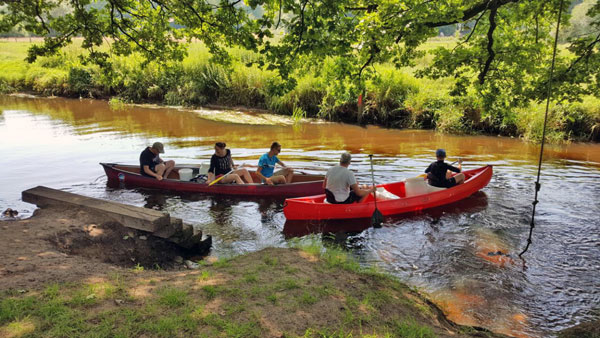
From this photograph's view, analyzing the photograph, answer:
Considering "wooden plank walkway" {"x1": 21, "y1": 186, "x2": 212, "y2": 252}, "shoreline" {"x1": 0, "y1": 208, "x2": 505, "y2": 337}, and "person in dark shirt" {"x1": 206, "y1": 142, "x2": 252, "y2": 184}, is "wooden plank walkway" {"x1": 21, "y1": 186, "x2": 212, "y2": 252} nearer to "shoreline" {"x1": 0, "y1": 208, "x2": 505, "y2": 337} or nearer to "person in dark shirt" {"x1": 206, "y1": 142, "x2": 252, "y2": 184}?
"shoreline" {"x1": 0, "y1": 208, "x2": 505, "y2": 337}

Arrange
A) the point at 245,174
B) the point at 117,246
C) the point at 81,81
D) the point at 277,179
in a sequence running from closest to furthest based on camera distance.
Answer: the point at 117,246
the point at 277,179
the point at 245,174
the point at 81,81

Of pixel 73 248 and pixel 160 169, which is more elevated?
pixel 160 169

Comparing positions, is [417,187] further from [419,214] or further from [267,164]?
[267,164]

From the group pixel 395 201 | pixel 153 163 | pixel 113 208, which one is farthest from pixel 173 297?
pixel 153 163

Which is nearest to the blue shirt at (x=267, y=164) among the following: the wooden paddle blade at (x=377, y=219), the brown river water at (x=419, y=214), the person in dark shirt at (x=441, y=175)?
the brown river water at (x=419, y=214)

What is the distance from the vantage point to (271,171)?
10773 mm

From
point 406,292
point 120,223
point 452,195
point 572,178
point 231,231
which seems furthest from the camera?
point 572,178

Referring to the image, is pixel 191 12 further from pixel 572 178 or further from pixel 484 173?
pixel 572 178

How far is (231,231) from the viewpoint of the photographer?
8.54 m

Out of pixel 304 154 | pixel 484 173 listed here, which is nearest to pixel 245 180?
pixel 304 154

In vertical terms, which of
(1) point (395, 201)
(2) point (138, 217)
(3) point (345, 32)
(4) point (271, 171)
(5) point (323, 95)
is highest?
(3) point (345, 32)

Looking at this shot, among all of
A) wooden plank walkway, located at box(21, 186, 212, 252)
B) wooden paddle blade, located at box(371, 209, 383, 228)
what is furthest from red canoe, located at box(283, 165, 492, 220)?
wooden plank walkway, located at box(21, 186, 212, 252)

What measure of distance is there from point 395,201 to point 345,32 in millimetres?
3807

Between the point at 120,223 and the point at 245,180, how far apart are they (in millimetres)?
4611
